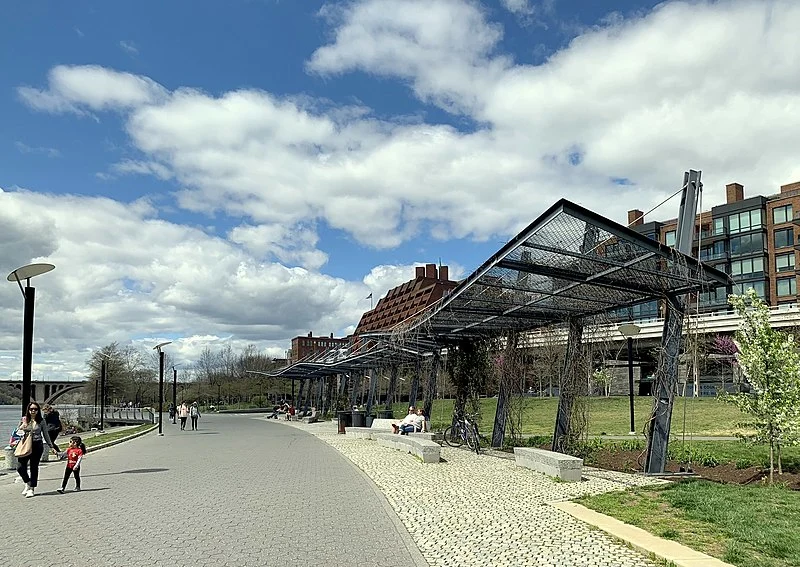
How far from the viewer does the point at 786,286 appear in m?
66.8

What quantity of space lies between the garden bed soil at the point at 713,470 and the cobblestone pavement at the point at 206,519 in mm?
4725

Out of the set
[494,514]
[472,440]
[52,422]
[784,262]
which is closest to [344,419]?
[472,440]

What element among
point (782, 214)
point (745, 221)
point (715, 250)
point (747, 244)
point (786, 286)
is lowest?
point (786, 286)

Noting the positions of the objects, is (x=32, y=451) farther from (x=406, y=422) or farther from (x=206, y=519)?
(x=406, y=422)

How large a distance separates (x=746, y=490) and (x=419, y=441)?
7665mm

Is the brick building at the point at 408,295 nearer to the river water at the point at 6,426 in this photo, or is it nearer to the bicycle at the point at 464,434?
the river water at the point at 6,426

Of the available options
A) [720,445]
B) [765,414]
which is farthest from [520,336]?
[765,414]

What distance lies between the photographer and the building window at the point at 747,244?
2694 inches

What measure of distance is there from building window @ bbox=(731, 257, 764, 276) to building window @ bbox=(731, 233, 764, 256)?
77 cm

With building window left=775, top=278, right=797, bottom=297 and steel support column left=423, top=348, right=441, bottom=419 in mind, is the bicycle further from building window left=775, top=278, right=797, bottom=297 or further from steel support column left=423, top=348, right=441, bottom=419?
building window left=775, top=278, right=797, bottom=297

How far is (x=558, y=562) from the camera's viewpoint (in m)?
6.49

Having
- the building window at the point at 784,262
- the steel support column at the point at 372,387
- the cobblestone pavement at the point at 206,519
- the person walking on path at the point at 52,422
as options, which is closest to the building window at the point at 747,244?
the building window at the point at 784,262

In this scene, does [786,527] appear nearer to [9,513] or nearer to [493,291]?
[493,291]

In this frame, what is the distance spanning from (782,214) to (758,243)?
331 cm
